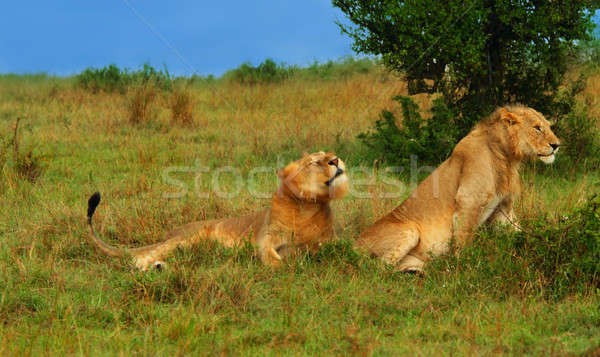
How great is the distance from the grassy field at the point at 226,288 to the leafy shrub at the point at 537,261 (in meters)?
0.03

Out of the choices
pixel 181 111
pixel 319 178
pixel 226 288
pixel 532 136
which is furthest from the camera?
pixel 181 111

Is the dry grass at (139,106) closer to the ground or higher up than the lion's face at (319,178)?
higher up

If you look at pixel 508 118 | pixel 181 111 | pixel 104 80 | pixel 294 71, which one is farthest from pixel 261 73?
pixel 508 118

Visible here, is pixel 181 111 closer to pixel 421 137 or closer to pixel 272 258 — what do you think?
pixel 421 137

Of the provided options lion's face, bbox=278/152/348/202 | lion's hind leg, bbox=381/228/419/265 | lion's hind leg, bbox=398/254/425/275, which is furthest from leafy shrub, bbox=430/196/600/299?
lion's face, bbox=278/152/348/202

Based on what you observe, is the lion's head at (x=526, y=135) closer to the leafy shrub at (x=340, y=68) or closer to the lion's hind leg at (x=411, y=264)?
the lion's hind leg at (x=411, y=264)

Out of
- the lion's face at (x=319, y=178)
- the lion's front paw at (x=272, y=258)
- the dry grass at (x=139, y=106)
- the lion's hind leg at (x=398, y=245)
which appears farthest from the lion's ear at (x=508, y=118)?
the dry grass at (x=139, y=106)

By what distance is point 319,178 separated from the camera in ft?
17.4

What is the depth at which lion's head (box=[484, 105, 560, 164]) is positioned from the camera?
5.96 m

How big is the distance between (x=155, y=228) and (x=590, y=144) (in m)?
6.68

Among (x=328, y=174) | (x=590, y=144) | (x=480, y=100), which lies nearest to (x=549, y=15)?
(x=480, y=100)

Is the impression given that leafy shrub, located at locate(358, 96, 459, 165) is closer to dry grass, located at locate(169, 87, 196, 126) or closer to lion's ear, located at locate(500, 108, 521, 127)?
lion's ear, located at locate(500, 108, 521, 127)

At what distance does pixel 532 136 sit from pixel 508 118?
10.3 inches

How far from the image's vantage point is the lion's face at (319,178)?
17.3 ft
